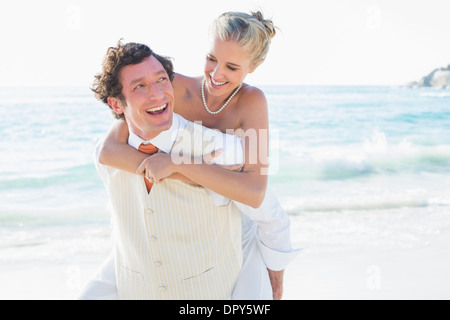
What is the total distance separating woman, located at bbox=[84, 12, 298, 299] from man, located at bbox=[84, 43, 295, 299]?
0.10 meters

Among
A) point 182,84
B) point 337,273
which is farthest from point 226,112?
point 337,273

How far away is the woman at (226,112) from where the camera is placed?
222cm

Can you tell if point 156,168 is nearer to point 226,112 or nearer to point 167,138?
point 167,138

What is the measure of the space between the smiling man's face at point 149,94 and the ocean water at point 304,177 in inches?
153

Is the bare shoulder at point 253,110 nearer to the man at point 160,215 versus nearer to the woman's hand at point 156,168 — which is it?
the man at point 160,215

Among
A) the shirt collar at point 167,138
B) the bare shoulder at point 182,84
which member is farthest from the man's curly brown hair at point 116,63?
the bare shoulder at point 182,84

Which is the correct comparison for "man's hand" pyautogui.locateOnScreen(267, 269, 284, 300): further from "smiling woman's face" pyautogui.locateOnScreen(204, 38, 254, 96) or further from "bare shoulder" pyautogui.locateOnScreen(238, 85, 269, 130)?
"smiling woman's face" pyautogui.locateOnScreen(204, 38, 254, 96)

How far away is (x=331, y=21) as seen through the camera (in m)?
33.8

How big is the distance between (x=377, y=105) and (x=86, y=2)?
16.3 meters

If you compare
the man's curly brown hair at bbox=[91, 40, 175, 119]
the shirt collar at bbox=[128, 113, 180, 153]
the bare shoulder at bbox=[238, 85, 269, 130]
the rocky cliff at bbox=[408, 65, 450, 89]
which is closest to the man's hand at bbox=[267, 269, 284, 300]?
the bare shoulder at bbox=[238, 85, 269, 130]

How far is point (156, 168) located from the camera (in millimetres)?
2146
